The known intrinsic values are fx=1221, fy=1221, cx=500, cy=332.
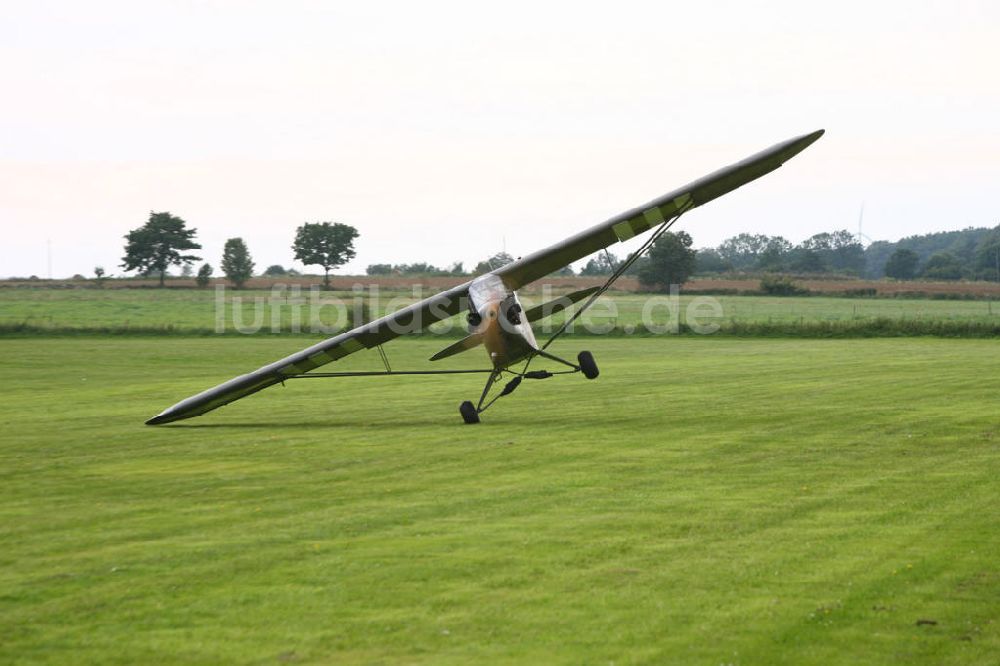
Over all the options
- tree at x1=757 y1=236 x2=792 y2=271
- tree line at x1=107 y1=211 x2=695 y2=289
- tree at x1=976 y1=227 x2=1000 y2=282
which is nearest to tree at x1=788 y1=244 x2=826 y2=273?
tree at x1=757 y1=236 x2=792 y2=271

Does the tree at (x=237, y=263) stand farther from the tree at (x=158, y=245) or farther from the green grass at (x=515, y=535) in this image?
the green grass at (x=515, y=535)

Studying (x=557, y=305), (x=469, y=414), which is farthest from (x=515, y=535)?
(x=557, y=305)

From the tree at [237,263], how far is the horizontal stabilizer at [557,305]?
81.6 m

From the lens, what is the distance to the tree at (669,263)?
86000mm

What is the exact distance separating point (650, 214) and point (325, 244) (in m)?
89.2

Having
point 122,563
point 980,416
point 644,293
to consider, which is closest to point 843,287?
point 644,293

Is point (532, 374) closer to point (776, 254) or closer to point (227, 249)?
point (227, 249)

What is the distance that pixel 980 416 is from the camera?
2114cm

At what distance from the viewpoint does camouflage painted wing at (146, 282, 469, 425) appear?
2238cm

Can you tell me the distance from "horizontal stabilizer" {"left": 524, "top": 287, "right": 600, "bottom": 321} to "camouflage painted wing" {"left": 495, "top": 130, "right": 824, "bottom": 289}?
61cm

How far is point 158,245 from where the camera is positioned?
109m

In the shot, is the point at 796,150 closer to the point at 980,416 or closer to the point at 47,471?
the point at 980,416

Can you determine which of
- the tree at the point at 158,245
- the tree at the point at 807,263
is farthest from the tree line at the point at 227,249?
the tree at the point at 807,263

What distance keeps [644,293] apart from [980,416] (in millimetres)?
66027
